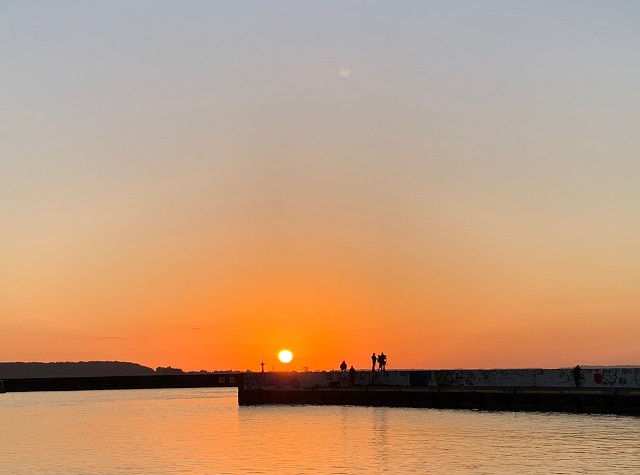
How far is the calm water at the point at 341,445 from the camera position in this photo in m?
56.4

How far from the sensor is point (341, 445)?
6894 centimetres

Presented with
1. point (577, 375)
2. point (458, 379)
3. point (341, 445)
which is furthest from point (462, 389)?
point (341, 445)

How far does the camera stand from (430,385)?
108m

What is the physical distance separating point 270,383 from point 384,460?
70.6 m

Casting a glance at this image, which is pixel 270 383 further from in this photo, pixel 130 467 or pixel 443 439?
pixel 130 467

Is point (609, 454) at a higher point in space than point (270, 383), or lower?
lower

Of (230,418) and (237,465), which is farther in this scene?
(230,418)

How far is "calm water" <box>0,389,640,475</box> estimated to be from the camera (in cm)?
5638

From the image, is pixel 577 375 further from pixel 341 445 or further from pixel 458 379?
pixel 341 445

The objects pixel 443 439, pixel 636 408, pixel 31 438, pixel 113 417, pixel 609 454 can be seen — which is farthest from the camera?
pixel 113 417

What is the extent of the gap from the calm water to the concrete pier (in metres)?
2.05

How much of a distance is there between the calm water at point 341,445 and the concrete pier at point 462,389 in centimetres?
205

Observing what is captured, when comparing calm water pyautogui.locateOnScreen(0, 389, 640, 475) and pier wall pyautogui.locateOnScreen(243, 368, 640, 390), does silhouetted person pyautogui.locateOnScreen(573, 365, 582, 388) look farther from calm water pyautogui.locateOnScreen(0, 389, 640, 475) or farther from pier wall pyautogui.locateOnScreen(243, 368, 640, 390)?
calm water pyautogui.locateOnScreen(0, 389, 640, 475)

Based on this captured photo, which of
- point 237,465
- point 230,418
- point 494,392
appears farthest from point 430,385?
point 237,465
